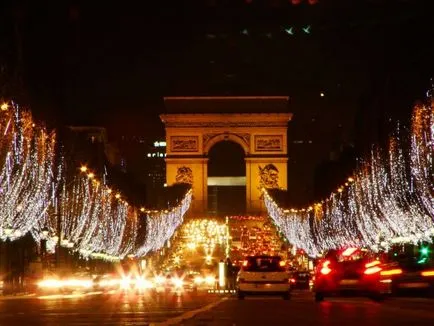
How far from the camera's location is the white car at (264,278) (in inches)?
1592

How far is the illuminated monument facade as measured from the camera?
149 m

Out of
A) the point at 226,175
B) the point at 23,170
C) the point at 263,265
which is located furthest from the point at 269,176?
the point at 263,265

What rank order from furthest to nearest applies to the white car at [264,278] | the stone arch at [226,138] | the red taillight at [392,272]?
the stone arch at [226,138] → the white car at [264,278] → the red taillight at [392,272]

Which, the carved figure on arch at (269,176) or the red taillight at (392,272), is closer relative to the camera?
the red taillight at (392,272)

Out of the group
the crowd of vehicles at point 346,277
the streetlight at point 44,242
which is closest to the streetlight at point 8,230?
the streetlight at point 44,242

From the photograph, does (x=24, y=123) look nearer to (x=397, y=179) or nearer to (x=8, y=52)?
(x=8, y=52)

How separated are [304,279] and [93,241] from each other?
2128cm

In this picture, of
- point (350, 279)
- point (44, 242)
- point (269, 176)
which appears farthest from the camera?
point (269, 176)

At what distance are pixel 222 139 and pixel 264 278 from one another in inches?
4327

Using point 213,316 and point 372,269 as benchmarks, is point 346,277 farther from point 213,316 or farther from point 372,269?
point 213,316

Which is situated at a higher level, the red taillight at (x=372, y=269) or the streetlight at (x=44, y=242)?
the streetlight at (x=44, y=242)

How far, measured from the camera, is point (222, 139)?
495 ft

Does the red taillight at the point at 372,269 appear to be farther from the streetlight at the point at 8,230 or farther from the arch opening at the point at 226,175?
the arch opening at the point at 226,175

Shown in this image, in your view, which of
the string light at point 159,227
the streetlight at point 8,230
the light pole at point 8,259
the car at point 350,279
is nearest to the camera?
the car at point 350,279
